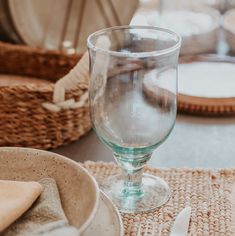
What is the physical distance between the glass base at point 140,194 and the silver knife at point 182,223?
0.04m

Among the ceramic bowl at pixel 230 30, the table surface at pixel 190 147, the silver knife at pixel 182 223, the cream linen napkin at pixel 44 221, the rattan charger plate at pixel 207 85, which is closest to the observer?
the cream linen napkin at pixel 44 221

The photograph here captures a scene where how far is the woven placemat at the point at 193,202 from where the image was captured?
66cm

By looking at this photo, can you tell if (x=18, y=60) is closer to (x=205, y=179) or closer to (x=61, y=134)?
(x=61, y=134)

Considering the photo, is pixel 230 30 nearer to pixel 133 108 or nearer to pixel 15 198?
pixel 133 108

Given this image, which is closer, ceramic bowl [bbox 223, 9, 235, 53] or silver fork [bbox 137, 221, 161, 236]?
silver fork [bbox 137, 221, 161, 236]

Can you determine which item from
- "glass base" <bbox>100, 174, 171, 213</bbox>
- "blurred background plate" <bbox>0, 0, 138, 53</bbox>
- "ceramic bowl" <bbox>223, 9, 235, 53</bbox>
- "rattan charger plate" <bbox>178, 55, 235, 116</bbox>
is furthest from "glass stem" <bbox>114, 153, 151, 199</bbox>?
"ceramic bowl" <bbox>223, 9, 235, 53</bbox>

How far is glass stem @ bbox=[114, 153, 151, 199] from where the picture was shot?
72 cm

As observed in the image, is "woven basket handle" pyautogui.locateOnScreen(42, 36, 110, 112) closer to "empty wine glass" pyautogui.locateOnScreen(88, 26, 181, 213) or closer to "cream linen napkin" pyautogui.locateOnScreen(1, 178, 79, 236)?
"empty wine glass" pyautogui.locateOnScreen(88, 26, 181, 213)

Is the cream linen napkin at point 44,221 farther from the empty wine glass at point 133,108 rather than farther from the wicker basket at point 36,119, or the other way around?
the wicker basket at point 36,119

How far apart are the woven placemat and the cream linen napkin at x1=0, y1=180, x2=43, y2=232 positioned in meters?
0.13

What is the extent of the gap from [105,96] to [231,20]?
2.04ft

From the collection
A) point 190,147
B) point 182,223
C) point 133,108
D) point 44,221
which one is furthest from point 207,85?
point 44,221

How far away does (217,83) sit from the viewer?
1041mm

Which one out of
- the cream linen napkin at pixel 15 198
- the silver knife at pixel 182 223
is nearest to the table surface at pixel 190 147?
the silver knife at pixel 182 223
